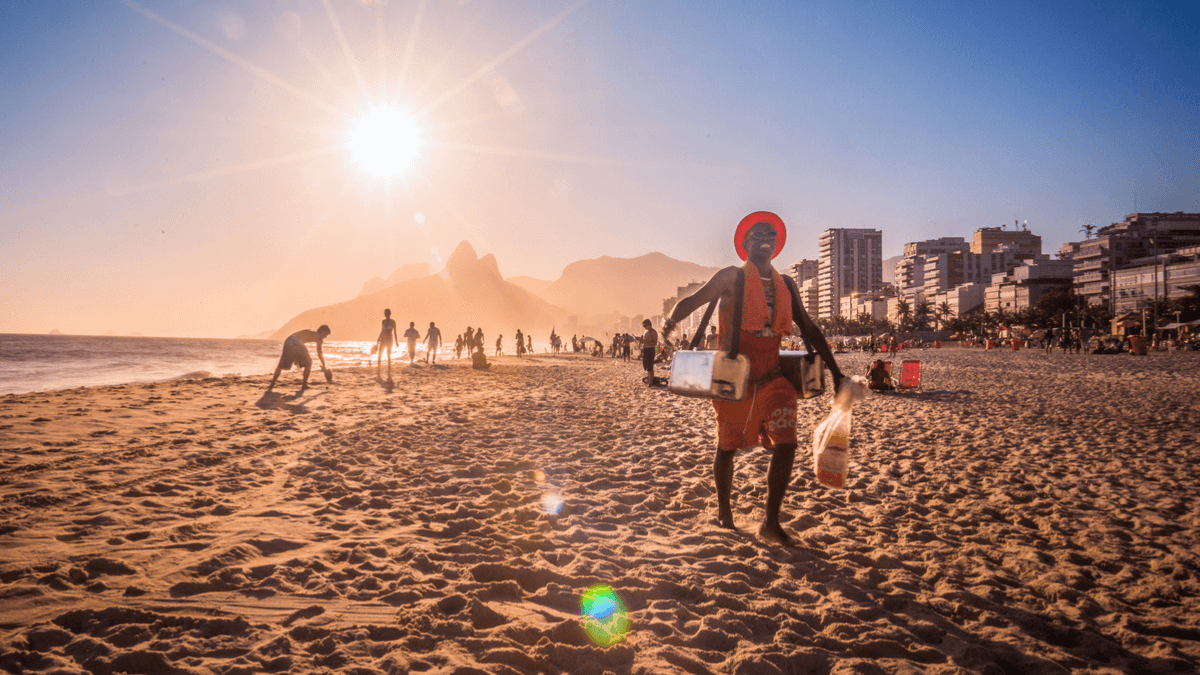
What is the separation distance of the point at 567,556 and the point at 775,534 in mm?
1399

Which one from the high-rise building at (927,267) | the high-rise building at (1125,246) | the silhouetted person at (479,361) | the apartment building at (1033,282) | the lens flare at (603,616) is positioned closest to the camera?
the lens flare at (603,616)

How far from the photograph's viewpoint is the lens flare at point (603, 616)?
98.0 inches

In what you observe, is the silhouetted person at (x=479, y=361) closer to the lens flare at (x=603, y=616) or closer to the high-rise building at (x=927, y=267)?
the lens flare at (x=603, y=616)

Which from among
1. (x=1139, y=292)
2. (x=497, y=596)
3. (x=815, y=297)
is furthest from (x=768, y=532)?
(x=815, y=297)

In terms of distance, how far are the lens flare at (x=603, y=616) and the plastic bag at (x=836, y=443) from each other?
4.57 feet

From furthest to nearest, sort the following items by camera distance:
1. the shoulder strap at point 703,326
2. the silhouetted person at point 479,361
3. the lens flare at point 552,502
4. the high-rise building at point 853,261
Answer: the high-rise building at point 853,261, the silhouetted person at point 479,361, the lens flare at point 552,502, the shoulder strap at point 703,326

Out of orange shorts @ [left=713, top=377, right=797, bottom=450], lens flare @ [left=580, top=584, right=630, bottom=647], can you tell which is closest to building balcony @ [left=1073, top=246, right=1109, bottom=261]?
orange shorts @ [left=713, top=377, right=797, bottom=450]

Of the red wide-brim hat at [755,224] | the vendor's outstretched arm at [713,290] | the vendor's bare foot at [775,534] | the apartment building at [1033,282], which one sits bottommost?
the vendor's bare foot at [775,534]

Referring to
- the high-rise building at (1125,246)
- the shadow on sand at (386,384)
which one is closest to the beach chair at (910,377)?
the shadow on sand at (386,384)

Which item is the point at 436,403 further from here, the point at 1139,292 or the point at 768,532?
the point at 1139,292

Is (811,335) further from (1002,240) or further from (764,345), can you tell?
(1002,240)

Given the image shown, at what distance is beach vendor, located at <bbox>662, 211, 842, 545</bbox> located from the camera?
11.4 ft

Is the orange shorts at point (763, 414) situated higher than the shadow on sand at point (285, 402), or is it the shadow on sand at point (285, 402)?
the orange shorts at point (763, 414)

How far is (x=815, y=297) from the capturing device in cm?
19700
